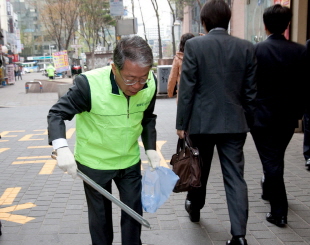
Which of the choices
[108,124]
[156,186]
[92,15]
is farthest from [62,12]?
[108,124]

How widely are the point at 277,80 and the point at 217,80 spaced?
673 millimetres

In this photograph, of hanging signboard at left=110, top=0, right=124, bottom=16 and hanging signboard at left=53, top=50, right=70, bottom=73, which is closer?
hanging signboard at left=110, top=0, right=124, bottom=16

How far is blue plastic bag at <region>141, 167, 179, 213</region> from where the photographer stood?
2.82m

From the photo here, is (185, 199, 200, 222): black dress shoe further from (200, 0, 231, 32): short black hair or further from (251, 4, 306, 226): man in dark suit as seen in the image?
(200, 0, 231, 32): short black hair

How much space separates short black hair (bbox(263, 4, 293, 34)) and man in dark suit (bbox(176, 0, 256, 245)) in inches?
20.0

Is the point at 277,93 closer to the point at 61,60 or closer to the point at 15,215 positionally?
the point at 15,215

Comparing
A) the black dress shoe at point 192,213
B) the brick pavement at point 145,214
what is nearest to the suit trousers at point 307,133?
the brick pavement at point 145,214

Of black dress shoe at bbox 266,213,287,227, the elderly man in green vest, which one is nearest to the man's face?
the elderly man in green vest

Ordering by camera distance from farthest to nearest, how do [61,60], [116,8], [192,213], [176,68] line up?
[61,60] < [116,8] < [176,68] < [192,213]

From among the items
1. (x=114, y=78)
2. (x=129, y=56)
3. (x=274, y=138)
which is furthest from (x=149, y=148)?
(x=274, y=138)

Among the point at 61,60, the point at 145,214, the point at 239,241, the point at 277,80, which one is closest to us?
the point at 239,241

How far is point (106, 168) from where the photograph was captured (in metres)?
2.65

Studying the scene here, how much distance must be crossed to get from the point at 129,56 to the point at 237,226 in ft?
5.33

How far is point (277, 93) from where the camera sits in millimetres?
3689
